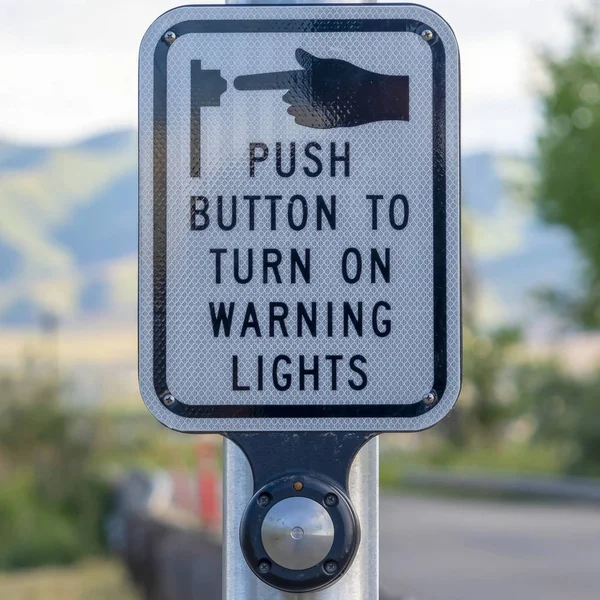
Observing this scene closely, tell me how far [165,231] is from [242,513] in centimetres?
41

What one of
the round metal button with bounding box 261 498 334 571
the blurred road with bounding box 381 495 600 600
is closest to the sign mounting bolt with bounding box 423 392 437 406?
the round metal button with bounding box 261 498 334 571

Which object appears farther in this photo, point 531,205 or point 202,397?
point 531,205

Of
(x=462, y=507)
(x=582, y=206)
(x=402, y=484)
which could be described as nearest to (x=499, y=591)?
(x=462, y=507)

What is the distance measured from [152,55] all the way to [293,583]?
2.50 feet

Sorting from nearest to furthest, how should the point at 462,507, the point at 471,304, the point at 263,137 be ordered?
the point at 263,137 < the point at 462,507 < the point at 471,304

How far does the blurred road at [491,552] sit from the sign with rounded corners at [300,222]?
7.38m

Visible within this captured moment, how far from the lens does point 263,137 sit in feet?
6.05

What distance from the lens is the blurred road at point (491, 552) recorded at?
1149cm

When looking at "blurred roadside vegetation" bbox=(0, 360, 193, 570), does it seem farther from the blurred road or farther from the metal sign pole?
the metal sign pole

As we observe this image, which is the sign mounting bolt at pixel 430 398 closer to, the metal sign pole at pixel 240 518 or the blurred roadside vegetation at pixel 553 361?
the metal sign pole at pixel 240 518

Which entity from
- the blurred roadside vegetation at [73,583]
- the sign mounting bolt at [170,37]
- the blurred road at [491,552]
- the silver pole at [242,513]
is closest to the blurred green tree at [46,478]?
the blurred roadside vegetation at [73,583]

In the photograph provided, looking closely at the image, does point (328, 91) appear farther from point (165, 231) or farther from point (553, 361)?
point (553, 361)

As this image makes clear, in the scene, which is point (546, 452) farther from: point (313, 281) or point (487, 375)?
point (313, 281)

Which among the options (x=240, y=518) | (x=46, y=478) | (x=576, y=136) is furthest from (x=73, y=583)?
(x=576, y=136)
